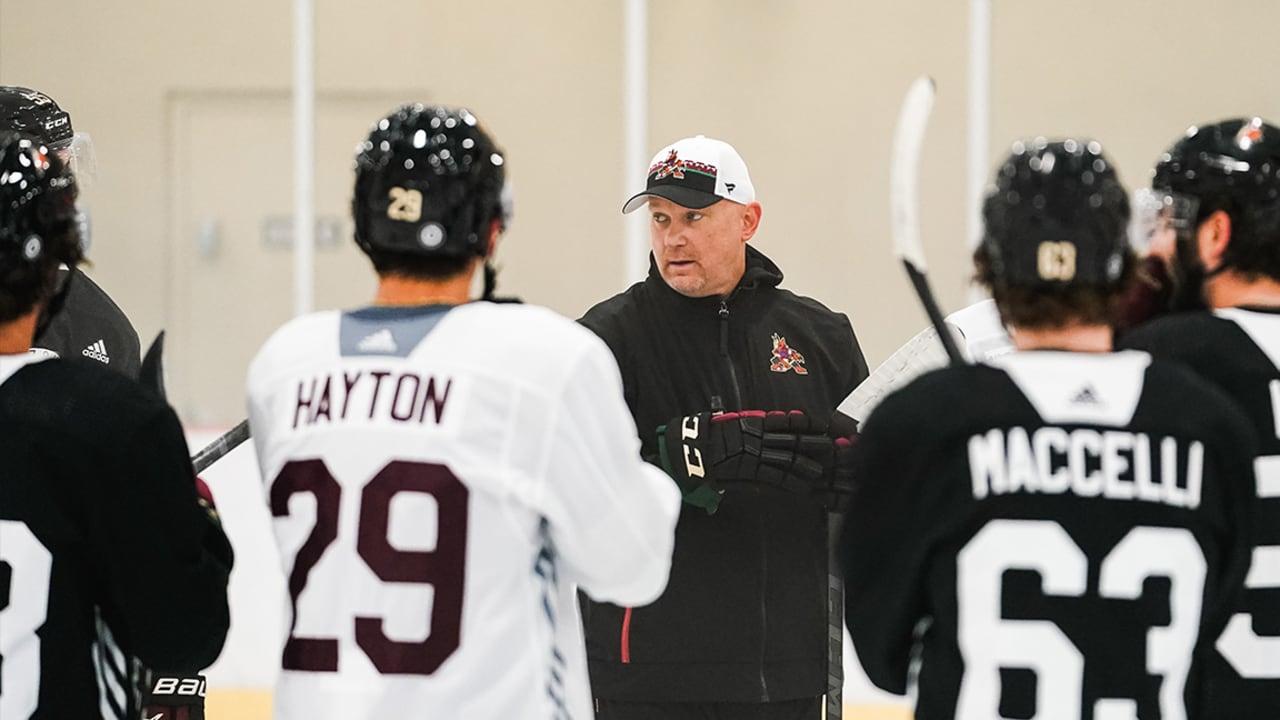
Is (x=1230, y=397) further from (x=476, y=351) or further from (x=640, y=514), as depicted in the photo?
(x=476, y=351)

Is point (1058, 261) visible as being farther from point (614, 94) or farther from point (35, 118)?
point (614, 94)

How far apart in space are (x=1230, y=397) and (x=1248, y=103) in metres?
4.19

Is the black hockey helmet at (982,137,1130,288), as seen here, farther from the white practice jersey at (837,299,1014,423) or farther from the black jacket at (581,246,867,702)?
the black jacket at (581,246,867,702)

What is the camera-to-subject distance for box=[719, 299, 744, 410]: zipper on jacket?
2.93 m

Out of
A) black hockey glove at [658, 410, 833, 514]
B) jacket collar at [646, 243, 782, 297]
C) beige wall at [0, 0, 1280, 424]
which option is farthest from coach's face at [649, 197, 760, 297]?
beige wall at [0, 0, 1280, 424]

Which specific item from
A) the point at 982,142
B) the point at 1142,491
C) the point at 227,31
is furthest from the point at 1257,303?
the point at 227,31

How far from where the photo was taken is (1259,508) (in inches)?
70.9

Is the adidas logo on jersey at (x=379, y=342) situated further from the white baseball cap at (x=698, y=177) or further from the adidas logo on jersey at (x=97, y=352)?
the white baseball cap at (x=698, y=177)

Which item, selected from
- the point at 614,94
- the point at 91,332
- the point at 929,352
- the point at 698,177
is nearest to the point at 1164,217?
the point at 929,352

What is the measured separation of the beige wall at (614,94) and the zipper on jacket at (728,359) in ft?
9.23

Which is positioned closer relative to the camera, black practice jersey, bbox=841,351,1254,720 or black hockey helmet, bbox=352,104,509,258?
black practice jersey, bbox=841,351,1254,720

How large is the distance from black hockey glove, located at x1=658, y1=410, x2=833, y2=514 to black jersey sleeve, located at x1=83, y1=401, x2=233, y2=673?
105cm

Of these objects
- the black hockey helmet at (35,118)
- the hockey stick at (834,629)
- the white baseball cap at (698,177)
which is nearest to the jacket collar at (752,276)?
the white baseball cap at (698,177)

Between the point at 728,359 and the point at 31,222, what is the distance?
1472 millimetres
